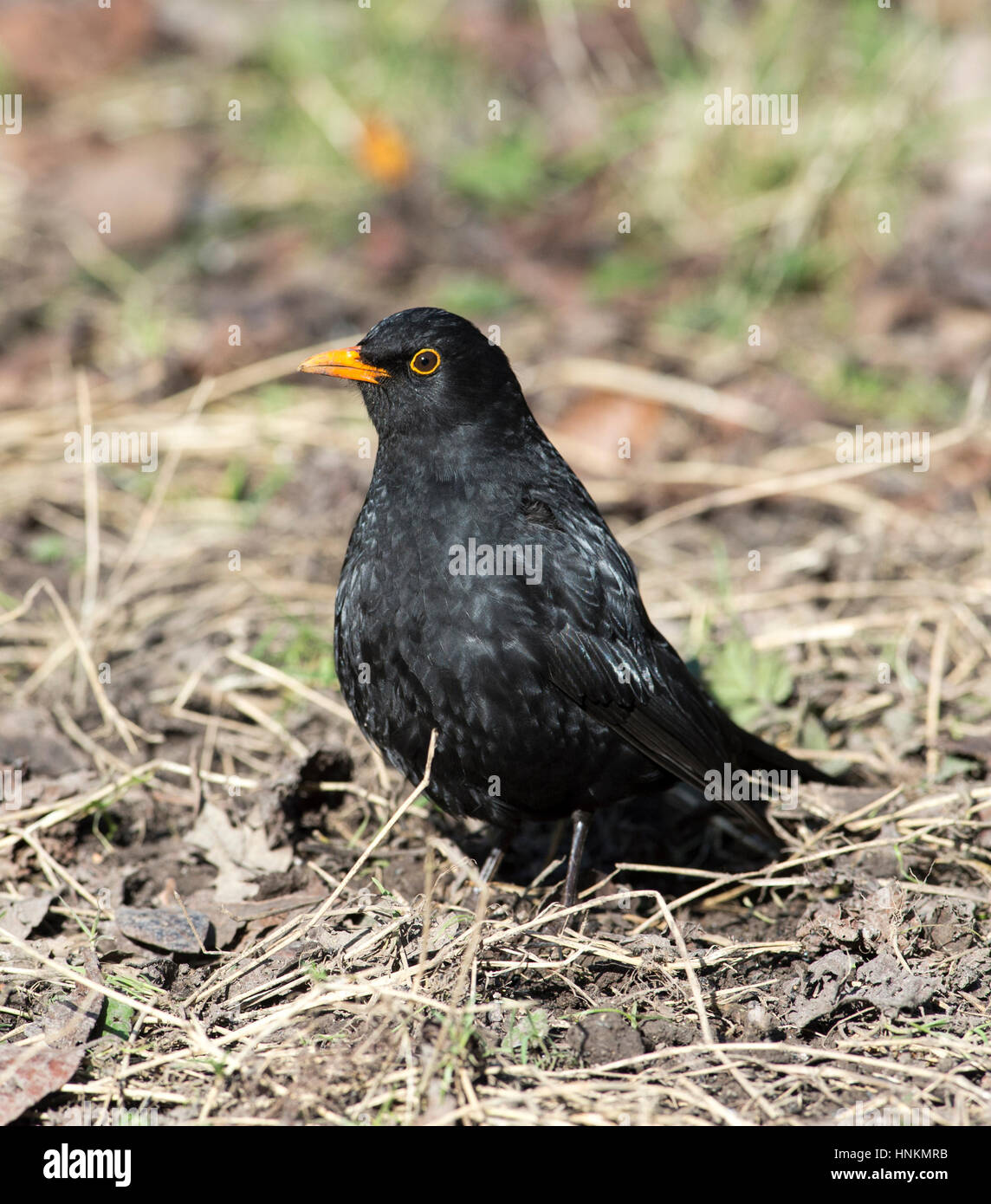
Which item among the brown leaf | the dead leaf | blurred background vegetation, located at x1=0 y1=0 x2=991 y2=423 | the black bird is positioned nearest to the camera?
the brown leaf

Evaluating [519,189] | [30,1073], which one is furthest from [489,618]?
[519,189]

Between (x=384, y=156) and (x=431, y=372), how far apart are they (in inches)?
222

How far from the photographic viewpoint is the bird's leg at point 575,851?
4.30 metres

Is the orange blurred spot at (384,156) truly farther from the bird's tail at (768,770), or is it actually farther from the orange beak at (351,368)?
the bird's tail at (768,770)

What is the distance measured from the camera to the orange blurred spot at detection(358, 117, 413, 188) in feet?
30.1

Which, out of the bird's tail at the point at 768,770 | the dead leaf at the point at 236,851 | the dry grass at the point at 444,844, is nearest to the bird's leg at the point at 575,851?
the dry grass at the point at 444,844

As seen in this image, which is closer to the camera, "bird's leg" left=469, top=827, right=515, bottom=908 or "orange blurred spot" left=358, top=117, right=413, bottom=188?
"bird's leg" left=469, top=827, right=515, bottom=908

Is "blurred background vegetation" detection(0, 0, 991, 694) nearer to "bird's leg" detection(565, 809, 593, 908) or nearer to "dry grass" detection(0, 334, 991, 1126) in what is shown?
"dry grass" detection(0, 334, 991, 1126)

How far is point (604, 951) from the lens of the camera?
151 inches

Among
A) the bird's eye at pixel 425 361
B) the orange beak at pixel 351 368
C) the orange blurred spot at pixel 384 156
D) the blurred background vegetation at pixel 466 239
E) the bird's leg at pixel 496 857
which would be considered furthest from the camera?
the orange blurred spot at pixel 384 156

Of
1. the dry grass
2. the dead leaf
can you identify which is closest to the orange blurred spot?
the dry grass

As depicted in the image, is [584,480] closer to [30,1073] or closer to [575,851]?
[575,851]

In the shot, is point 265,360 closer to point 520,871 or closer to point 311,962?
point 520,871

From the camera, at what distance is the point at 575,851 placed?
434 cm
